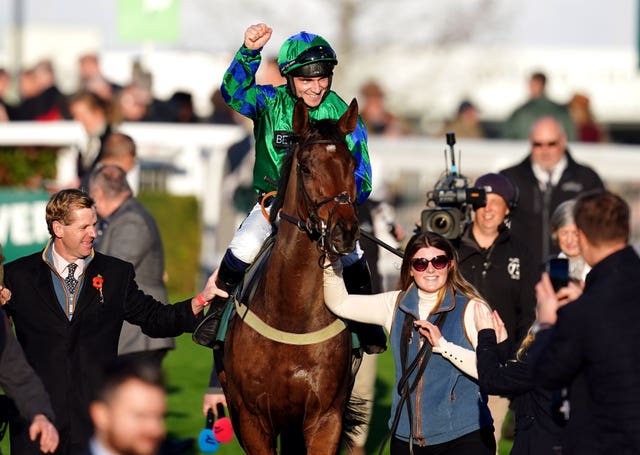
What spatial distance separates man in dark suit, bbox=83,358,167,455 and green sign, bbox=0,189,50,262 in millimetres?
8439

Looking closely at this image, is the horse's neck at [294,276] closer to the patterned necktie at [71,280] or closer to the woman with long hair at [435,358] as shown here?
the woman with long hair at [435,358]

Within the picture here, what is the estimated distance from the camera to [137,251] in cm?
882

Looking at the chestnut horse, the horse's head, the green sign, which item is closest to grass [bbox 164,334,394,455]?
the green sign

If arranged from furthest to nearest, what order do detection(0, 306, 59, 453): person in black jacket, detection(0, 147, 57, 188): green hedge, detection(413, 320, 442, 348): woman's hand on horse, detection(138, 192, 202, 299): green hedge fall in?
detection(138, 192, 202, 299): green hedge
detection(0, 147, 57, 188): green hedge
detection(413, 320, 442, 348): woman's hand on horse
detection(0, 306, 59, 453): person in black jacket

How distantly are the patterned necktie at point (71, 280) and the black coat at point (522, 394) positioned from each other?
1.91 metres

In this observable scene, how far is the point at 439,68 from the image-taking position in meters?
37.8

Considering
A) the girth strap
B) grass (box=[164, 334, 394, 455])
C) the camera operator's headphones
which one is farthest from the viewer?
grass (box=[164, 334, 394, 455])

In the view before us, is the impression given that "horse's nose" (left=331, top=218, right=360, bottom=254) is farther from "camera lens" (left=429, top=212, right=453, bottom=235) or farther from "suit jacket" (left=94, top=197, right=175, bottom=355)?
"suit jacket" (left=94, top=197, right=175, bottom=355)

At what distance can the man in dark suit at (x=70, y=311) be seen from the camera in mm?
6555

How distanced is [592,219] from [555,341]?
0.46 m

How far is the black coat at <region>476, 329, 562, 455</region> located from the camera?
19.1ft

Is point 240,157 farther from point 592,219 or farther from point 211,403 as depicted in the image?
point 592,219

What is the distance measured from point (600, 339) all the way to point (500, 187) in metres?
3.56

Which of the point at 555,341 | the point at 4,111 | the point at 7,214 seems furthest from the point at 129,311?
the point at 4,111
